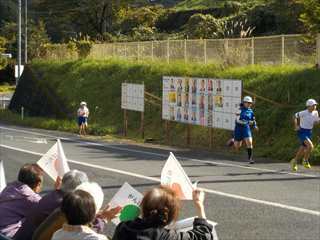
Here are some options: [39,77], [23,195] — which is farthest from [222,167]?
[39,77]

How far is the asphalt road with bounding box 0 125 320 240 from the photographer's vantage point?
10336mm

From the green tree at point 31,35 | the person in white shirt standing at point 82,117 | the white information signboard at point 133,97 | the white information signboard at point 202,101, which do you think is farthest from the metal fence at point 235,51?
the green tree at point 31,35

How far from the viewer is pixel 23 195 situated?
6.79 meters

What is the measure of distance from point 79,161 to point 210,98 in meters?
7.26

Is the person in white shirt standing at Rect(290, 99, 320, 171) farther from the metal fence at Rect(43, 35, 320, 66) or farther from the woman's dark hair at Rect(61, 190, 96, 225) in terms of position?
the woman's dark hair at Rect(61, 190, 96, 225)

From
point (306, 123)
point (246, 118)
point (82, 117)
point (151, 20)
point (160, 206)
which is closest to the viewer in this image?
point (160, 206)

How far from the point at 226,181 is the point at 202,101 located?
34.7 ft

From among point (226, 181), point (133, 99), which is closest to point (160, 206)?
point (226, 181)

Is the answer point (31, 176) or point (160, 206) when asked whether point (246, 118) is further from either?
point (160, 206)

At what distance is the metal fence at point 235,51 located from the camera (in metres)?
27.4

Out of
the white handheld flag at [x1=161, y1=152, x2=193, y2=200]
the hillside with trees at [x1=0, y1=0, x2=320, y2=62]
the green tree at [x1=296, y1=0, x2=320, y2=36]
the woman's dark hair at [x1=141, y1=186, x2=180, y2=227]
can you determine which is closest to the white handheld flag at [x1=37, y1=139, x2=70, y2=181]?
the white handheld flag at [x1=161, y1=152, x2=193, y2=200]

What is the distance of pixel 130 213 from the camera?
5.46 metres

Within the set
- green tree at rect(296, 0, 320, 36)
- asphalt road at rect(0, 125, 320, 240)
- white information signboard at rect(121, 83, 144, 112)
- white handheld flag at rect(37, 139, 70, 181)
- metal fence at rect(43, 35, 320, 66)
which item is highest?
green tree at rect(296, 0, 320, 36)

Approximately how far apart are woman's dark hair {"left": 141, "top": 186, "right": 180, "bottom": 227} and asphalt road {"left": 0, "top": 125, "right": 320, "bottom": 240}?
5.01m
